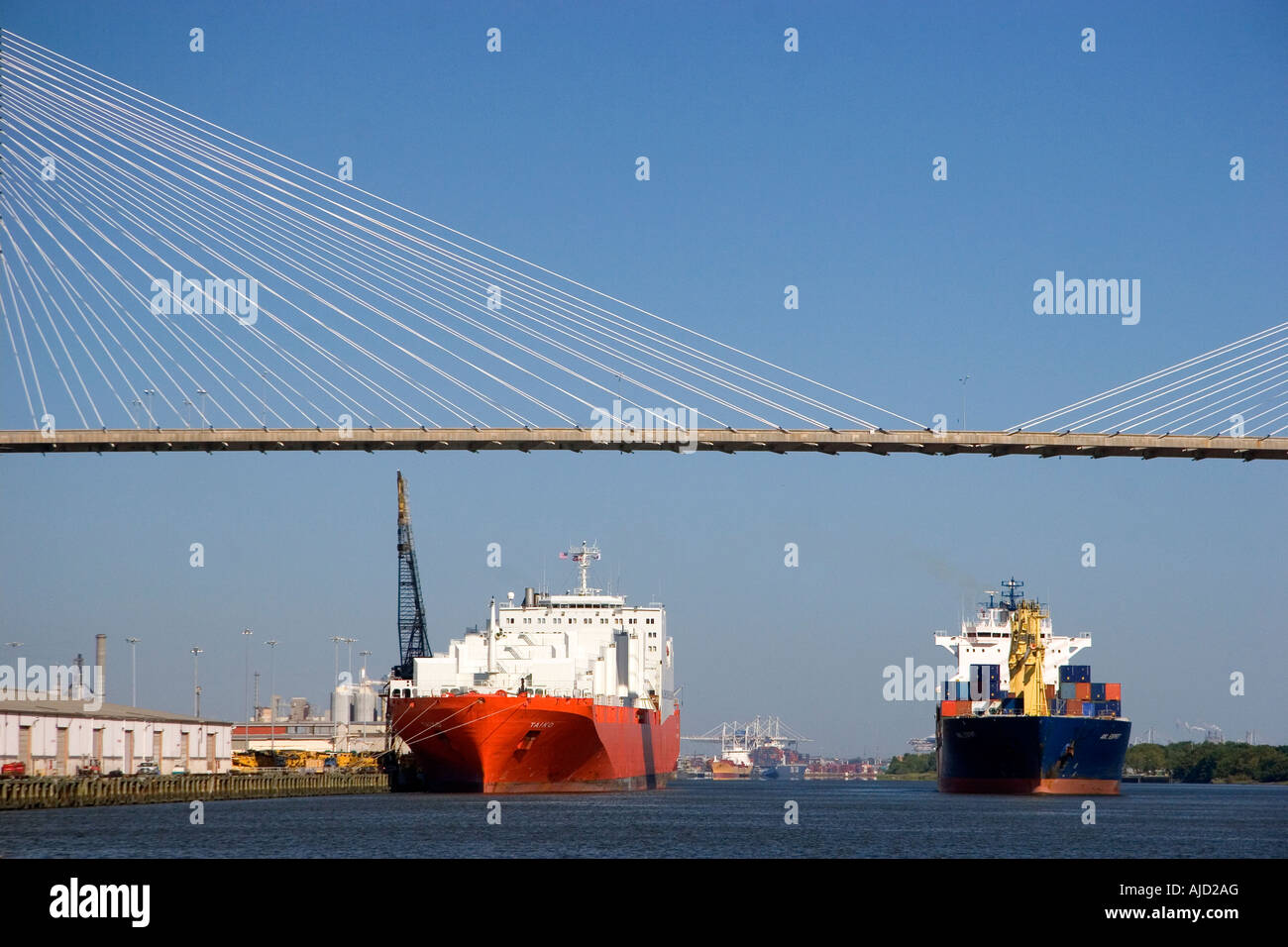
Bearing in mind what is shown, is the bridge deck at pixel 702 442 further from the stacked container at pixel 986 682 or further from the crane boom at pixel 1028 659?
the stacked container at pixel 986 682

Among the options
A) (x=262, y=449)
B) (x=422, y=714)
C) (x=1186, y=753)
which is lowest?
(x=1186, y=753)

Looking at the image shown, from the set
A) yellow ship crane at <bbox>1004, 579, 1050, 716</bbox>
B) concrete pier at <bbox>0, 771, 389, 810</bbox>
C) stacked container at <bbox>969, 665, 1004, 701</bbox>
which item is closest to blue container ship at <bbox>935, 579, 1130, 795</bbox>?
yellow ship crane at <bbox>1004, 579, 1050, 716</bbox>

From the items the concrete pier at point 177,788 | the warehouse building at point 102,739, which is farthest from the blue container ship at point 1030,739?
the warehouse building at point 102,739

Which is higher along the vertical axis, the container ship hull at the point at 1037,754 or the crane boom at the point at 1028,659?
the crane boom at the point at 1028,659

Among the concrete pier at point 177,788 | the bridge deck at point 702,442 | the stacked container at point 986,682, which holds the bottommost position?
the concrete pier at point 177,788
